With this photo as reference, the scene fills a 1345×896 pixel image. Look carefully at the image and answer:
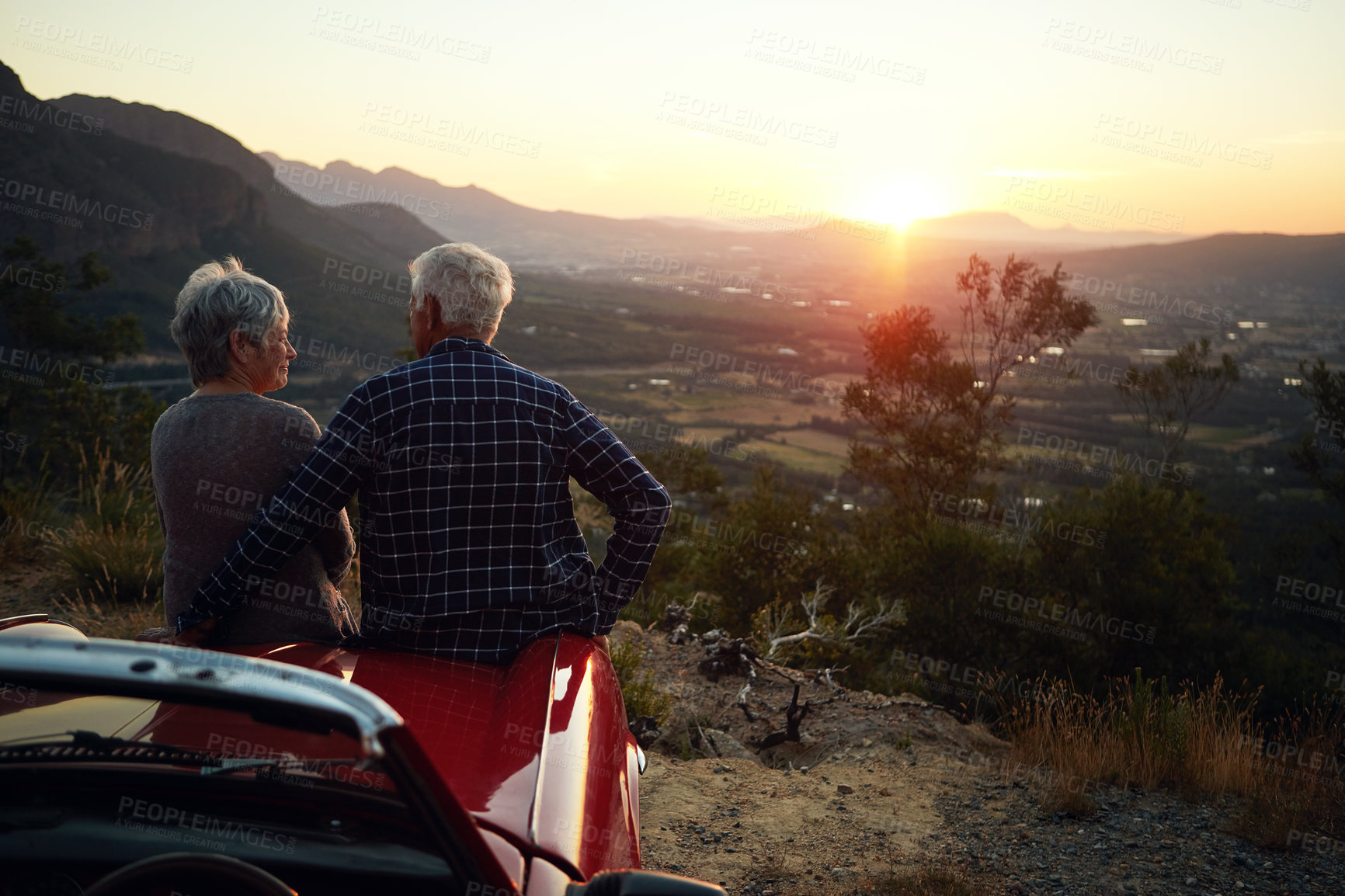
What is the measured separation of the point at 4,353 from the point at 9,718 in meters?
14.0

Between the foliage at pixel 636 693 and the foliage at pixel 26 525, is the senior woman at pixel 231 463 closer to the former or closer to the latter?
the foliage at pixel 636 693

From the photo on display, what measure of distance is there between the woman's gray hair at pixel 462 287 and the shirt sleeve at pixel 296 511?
411 millimetres

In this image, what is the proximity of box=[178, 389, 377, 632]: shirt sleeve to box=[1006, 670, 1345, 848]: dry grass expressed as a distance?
3.77 meters

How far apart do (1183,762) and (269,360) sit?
499 centimetres

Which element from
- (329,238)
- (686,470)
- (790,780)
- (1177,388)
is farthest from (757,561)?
(329,238)

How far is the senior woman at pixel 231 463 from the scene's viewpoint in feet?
7.58

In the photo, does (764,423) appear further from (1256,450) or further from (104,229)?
(104,229)

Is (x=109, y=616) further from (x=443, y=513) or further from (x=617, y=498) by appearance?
(x=617, y=498)

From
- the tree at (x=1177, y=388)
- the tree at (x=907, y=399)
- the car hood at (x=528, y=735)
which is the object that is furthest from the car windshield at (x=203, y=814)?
the tree at (x=1177, y=388)

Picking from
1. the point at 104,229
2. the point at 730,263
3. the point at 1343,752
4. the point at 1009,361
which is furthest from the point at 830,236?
the point at 1343,752

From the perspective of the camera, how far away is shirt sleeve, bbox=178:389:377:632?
221cm

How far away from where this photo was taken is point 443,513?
2270 mm

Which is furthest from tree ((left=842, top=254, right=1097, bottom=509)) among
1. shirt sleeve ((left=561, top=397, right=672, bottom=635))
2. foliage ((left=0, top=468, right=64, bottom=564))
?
shirt sleeve ((left=561, top=397, right=672, bottom=635))

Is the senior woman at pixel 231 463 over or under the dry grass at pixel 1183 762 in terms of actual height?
over
